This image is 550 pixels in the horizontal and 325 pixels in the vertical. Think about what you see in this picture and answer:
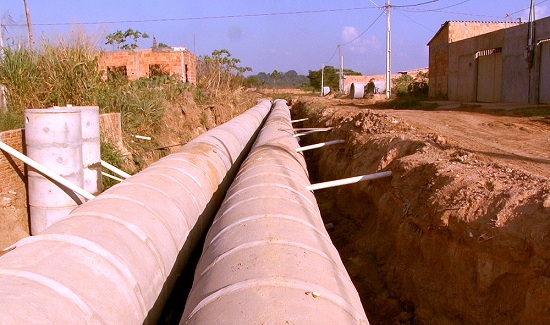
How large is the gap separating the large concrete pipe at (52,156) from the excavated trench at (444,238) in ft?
11.7

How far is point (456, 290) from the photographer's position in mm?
4281

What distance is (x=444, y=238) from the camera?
452cm

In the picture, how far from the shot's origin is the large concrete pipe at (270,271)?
233 centimetres

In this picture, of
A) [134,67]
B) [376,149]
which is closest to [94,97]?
[376,149]

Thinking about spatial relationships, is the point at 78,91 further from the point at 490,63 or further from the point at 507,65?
the point at 490,63

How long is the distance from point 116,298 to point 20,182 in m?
4.32

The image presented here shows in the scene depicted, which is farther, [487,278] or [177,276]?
[177,276]

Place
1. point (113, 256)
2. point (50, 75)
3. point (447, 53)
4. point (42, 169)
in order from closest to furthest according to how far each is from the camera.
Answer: point (113, 256) → point (42, 169) → point (50, 75) → point (447, 53)

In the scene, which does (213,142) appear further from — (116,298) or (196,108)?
(196,108)

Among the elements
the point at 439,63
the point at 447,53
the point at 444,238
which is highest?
the point at 447,53

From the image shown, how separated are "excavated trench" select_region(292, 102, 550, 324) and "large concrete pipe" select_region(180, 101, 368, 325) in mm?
1320

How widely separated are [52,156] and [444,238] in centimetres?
457

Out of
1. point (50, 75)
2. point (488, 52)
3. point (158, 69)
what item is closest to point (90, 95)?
point (50, 75)

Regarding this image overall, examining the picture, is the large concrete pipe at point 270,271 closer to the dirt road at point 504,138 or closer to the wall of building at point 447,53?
the dirt road at point 504,138
